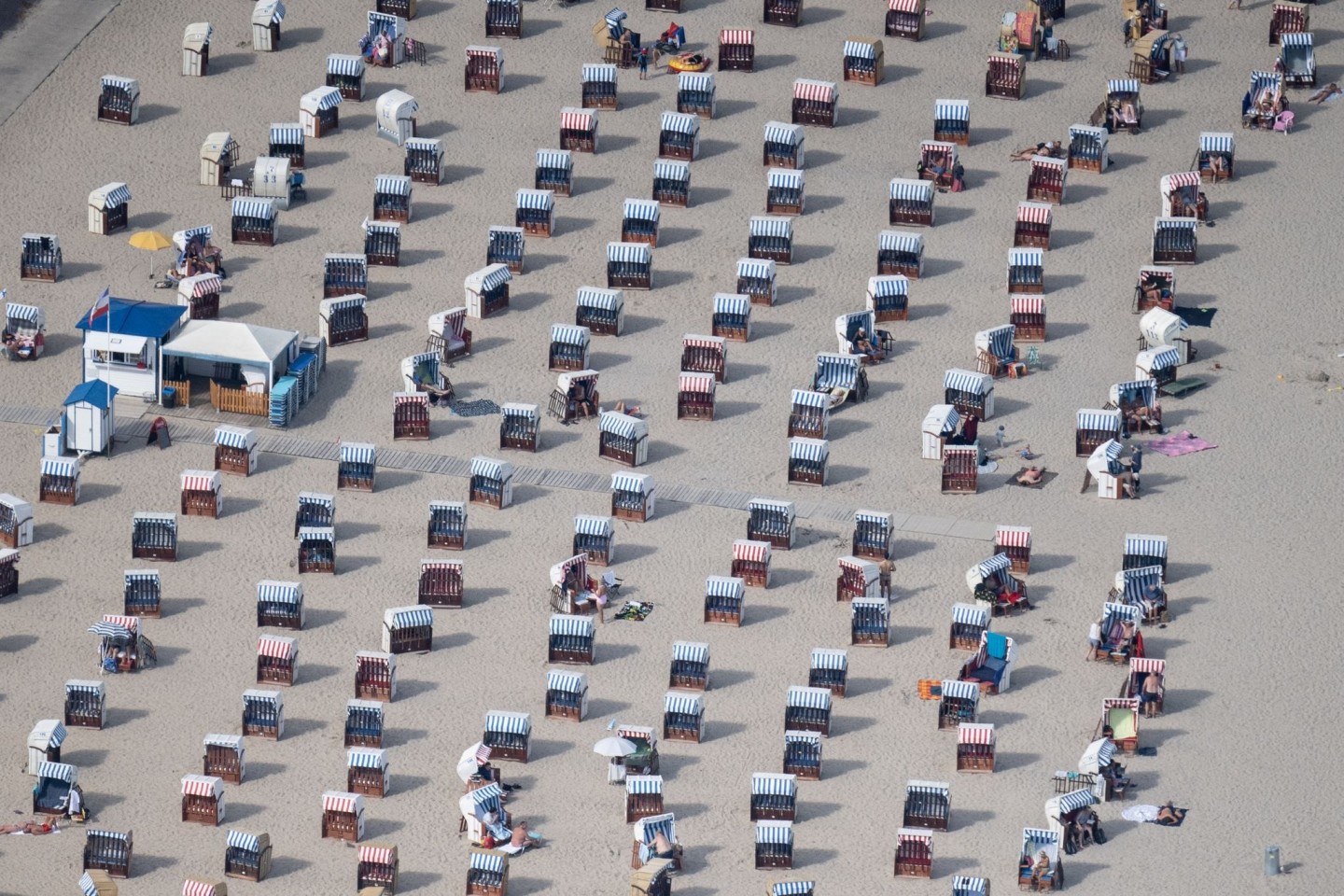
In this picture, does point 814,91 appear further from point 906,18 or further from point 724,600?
point 724,600

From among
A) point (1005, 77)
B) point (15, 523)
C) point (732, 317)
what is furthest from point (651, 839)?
point (1005, 77)

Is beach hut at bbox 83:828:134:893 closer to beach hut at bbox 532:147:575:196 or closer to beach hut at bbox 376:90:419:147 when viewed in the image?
beach hut at bbox 532:147:575:196

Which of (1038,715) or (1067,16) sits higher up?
(1067,16)

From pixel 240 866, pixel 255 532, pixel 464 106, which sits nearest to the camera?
pixel 240 866

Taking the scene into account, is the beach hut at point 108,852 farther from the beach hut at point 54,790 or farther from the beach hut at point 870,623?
the beach hut at point 870,623

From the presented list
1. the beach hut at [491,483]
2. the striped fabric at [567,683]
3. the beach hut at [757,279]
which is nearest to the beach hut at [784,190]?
the beach hut at [757,279]

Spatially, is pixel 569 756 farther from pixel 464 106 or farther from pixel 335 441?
pixel 464 106

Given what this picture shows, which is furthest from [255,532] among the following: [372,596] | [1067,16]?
[1067,16]
